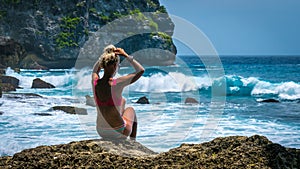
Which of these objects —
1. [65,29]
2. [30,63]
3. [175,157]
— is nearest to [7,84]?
[175,157]

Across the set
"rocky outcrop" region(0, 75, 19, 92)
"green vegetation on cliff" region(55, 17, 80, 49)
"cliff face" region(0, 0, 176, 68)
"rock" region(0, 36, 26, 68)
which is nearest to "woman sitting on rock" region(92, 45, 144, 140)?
"rocky outcrop" region(0, 75, 19, 92)

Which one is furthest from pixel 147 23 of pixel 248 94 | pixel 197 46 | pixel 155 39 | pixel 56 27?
pixel 197 46

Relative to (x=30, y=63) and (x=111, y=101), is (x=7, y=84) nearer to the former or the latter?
(x=111, y=101)

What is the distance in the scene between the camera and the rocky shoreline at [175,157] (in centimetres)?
322

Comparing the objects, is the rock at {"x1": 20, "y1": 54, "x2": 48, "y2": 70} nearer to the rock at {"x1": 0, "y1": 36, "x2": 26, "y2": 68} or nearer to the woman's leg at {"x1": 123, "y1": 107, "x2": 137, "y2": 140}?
the rock at {"x1": 0, "y1": 36, "x2": 26, "y2": 68}

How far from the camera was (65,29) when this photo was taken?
163ft

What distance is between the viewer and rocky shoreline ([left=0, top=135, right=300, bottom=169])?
322 centimetres

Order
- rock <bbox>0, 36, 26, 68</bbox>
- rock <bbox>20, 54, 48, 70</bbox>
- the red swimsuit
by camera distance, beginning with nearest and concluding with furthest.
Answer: the red swimsuit, rock <bbox>0, 36, 26, 68</bbox>, rock <bbox>20, 54, 48, 70</bbox>

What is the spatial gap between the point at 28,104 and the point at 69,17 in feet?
123

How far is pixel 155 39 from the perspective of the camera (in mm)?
53188

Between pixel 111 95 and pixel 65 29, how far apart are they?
47.6 meters

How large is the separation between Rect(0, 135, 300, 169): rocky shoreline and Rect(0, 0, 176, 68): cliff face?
41.6 m

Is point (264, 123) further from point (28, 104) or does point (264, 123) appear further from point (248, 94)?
point (248, 94)

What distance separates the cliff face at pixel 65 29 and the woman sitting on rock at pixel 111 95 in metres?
41.1
